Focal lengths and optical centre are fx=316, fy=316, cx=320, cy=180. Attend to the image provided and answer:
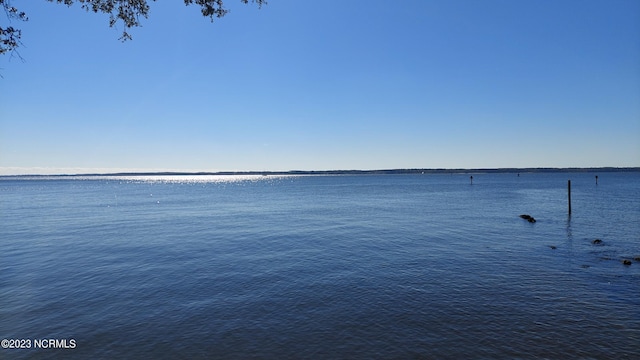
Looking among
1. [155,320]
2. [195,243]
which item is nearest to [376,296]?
[155,320]

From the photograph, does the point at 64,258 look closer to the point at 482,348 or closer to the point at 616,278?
the point at 482,348

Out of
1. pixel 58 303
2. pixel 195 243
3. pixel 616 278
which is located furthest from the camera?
pixel 195 243

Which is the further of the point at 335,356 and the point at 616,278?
the point at 616,278

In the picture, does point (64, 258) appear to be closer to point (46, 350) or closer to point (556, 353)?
point (46, 350)

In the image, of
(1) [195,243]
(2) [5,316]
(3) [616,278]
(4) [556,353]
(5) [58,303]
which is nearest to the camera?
(4) [556,353]

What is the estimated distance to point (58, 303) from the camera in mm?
14695

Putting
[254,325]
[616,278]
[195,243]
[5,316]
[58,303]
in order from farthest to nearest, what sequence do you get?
1. [195,243]
2. [616,278]
3. [58,303]
4. [5,316]
5. [254,325]

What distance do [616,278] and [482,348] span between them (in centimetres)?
1290

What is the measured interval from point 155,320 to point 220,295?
10.6 feet

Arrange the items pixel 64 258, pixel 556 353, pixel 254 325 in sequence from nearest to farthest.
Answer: pixel 556 353 < pixel 254 325 < pixel 64 258

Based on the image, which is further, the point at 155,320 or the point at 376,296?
the point at 376,296

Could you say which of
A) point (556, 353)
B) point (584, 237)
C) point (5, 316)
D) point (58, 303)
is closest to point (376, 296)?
point (556, 353)

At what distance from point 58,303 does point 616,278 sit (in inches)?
1129

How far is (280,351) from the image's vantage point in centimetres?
1055
